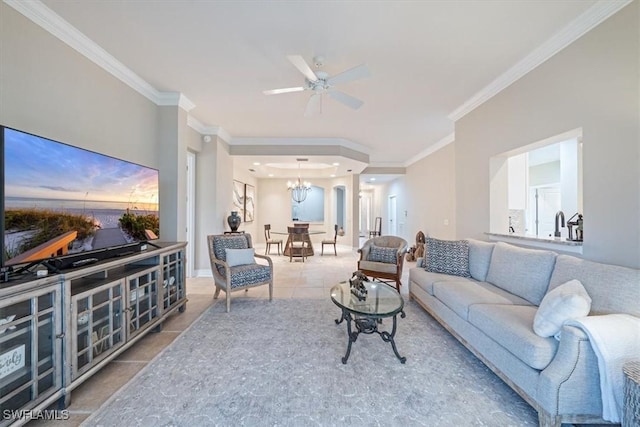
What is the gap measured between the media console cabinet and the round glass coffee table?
1.81m

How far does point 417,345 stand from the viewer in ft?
8.00

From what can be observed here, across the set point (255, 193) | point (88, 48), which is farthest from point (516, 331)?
point (255, 193)

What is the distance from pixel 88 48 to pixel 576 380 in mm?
4473

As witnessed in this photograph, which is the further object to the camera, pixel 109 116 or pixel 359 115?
pixel 359 115

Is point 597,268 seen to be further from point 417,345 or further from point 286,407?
point 286,407

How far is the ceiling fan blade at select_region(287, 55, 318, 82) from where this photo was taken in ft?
6.96

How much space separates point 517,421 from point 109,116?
432 cm

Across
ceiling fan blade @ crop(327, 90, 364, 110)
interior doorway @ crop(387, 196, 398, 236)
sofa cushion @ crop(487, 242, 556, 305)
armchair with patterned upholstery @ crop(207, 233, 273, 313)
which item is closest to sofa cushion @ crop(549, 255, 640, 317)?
sofa cushion @ crop(487, 242, 556, 305)

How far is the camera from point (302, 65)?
2238 mm

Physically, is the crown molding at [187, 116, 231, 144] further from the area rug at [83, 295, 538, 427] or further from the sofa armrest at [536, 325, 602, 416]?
the sofa armrest at [536, 325, 602, 416]

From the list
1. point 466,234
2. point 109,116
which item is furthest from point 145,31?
point 466,234

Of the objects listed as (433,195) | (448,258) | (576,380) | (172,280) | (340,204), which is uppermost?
(433,195)

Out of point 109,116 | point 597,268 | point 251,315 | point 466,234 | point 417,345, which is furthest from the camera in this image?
point 466,234

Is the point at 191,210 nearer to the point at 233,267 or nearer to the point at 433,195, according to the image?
the point at 233,267
